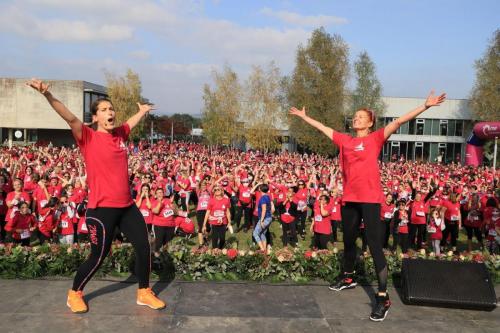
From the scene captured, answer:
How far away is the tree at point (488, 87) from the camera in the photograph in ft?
121

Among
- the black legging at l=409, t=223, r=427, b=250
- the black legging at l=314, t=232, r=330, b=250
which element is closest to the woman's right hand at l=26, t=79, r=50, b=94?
the black legging at l=314, t=232, r=330, b=250

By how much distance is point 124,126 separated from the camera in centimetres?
391

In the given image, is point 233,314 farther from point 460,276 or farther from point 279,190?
point 279,190

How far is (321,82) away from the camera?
131 feet

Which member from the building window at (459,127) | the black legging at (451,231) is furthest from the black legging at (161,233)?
the building window at (459,127)

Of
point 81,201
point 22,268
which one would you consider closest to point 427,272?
point 22,268

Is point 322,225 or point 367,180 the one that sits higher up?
point 367,180

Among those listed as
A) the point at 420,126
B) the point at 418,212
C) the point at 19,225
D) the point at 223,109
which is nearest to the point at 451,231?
the point at 418,212

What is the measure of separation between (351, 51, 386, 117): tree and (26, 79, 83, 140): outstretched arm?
41.6 meters

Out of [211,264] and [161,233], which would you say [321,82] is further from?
[211,264]

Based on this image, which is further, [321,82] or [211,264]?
[321,82]

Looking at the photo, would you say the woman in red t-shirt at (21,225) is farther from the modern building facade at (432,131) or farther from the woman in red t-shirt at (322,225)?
the modern building facade at (432,131)

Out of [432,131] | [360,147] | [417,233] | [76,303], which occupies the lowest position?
[417,233]

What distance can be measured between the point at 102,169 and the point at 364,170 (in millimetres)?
2358
